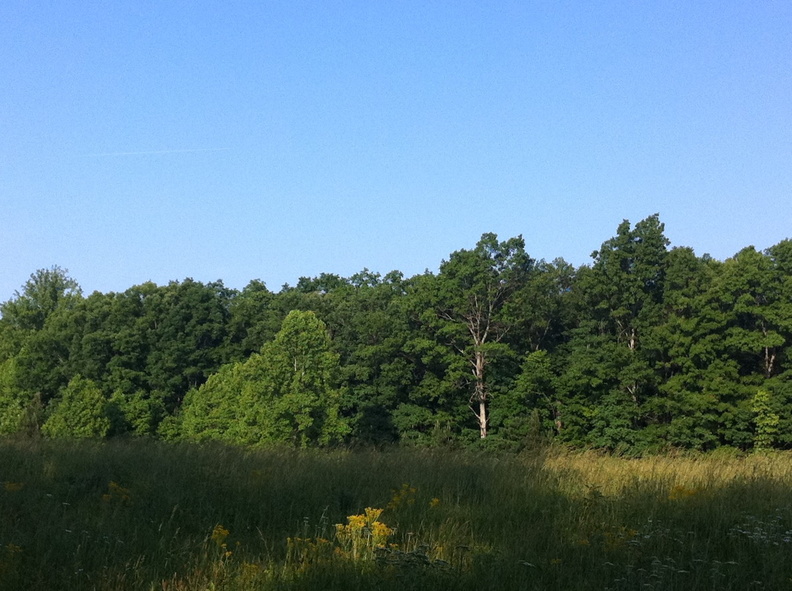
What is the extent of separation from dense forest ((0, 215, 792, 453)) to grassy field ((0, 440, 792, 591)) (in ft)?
97.4

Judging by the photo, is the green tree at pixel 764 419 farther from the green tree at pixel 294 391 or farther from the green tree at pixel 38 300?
the green tree at pixel 38 300

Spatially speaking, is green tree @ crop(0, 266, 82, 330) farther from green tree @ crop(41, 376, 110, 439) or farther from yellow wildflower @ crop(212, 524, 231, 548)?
yellow wildflower @ crop(212, 524, 231, 548)

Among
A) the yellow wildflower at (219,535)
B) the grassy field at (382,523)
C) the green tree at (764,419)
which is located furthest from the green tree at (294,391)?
the yellow wildflower at (219,535)

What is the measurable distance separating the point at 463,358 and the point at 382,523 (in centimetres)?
4494

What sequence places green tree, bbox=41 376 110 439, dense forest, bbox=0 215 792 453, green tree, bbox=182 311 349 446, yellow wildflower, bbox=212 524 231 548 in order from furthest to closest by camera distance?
green tree, bbox=41 376 110 439 < green tree, bbox=182 311 349 446 < dense forest, bbox=0 215 792 453 < yellow wildflower, bbox=212 524 231 548

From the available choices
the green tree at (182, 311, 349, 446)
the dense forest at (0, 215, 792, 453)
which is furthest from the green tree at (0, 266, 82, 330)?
the green tree at (182, 311, 349, 446)

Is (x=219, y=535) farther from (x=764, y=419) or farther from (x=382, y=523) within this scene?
(x=764, y=419)

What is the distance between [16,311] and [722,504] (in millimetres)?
84111

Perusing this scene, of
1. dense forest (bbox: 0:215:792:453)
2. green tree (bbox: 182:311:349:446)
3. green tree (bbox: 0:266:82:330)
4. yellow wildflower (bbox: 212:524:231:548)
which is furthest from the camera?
→ green tree (bbox: 0:266:82:330)

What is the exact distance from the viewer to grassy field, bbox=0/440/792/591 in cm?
560

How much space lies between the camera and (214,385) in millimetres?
56562

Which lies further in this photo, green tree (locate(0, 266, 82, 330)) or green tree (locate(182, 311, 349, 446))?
green tree (locate(0, 266, 82, 330))

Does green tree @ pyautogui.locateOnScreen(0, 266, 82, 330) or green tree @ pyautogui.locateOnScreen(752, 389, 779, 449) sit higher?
green tree @ pyautogui.locateOnScreen(0, 266, 82, 330)

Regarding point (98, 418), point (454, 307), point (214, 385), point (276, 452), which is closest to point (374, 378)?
point (454, 307)
